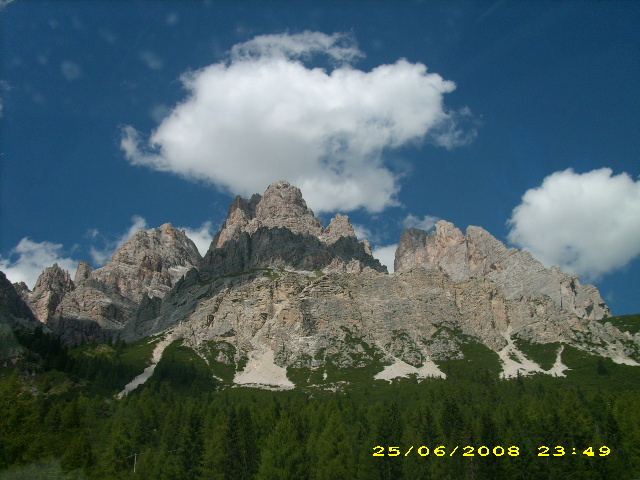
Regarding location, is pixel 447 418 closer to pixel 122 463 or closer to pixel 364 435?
pixel 364 435

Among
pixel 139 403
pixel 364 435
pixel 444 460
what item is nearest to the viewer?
pixel 444 460

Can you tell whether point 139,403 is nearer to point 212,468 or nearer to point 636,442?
point 212,468

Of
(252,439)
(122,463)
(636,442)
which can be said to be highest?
(636,442)

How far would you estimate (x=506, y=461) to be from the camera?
88.8 m

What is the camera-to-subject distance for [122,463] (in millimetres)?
86938

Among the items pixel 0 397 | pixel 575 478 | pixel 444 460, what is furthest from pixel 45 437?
pixel 575 478

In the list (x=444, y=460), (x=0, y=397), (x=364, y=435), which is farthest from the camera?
(x=364, y=435)

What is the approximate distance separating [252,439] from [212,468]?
10413 mm

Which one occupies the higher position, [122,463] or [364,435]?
[364,435]

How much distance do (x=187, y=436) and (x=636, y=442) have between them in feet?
265

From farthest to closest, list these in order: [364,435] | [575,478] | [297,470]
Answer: [364,435] < [575,478] < [297,470]

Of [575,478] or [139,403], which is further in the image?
[139,403]

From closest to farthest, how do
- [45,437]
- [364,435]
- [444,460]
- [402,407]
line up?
[45,437] → [444,460] → [364,435] → [402,407]

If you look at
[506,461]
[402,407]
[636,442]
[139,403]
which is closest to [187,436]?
[506,461]
